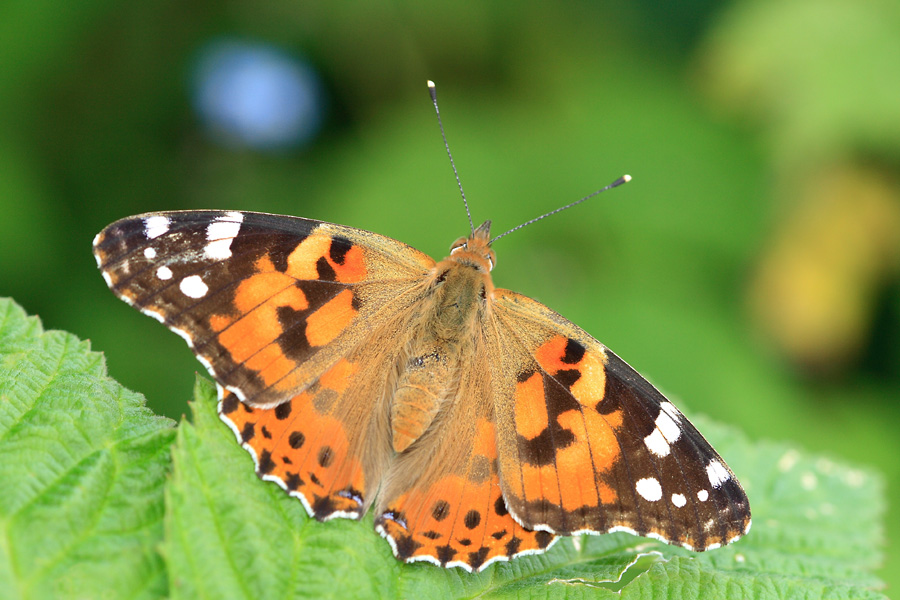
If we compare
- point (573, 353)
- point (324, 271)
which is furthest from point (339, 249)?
point (573, 353)

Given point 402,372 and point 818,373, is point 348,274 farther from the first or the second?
point 818,373

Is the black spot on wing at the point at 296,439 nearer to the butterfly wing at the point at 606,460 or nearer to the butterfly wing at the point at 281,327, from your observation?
the butterfly wing at the point at 281,327

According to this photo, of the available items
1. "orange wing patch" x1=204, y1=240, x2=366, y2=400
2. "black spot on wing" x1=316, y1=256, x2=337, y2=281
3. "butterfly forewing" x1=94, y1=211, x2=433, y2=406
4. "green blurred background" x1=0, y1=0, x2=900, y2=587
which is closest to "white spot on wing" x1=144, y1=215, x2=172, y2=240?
"butterfly forewing" x1=94, y1=211, x2=433, y2=406

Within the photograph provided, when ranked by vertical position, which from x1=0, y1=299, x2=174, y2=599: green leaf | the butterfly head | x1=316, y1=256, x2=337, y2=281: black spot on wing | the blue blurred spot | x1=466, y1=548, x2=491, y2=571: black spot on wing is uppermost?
the blue blurred spot

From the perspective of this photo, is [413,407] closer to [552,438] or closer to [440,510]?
[440,510]

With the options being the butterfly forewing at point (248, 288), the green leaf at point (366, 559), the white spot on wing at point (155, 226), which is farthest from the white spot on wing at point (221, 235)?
the green leaf at point (366, 559)

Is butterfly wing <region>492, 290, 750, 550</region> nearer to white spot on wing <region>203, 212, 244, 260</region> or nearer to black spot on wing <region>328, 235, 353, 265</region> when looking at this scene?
black spot on wing <region>328, 235, 353, 265</region>
